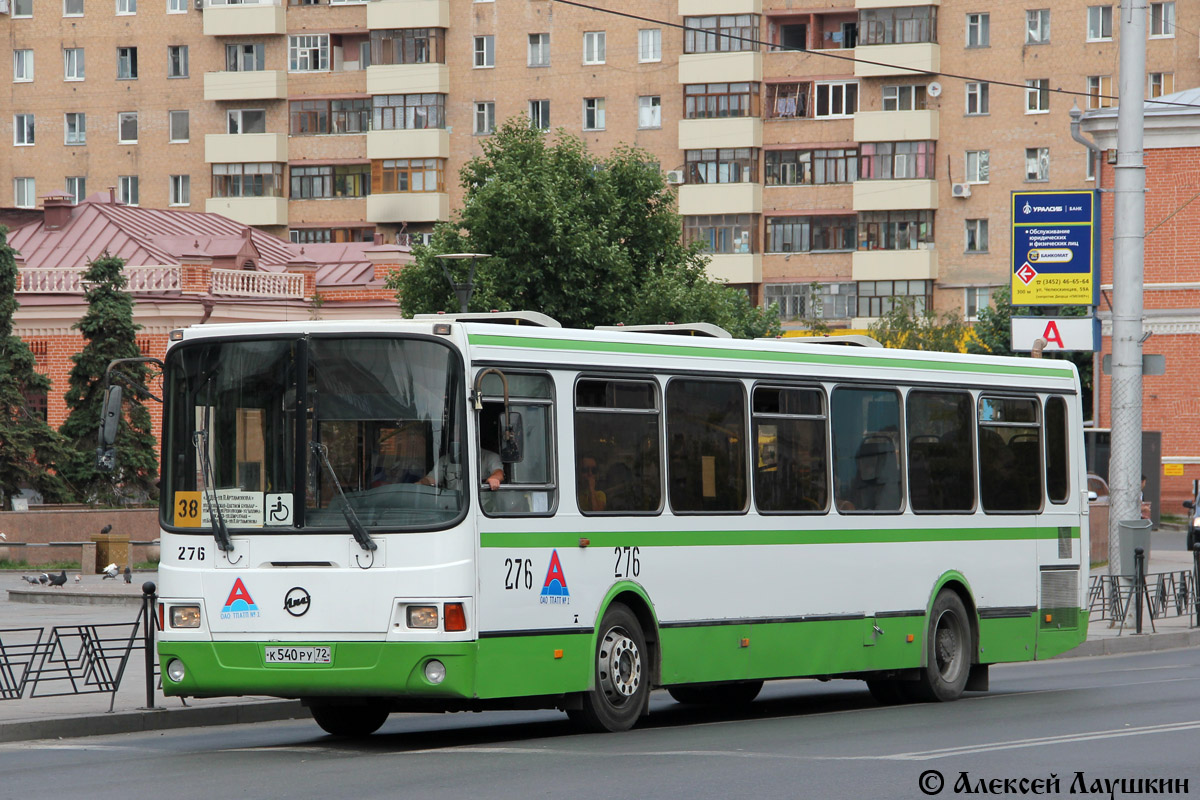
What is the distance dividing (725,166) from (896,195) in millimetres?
6813

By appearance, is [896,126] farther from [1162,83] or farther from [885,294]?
[1162,83]

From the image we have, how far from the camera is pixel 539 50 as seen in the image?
77438 millimetres

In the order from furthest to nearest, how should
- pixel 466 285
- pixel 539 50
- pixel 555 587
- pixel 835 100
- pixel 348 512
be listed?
pixel 539 50 < pixel 835 100 < pixel 466 285 < pixel 555 587 < pixel 348 512

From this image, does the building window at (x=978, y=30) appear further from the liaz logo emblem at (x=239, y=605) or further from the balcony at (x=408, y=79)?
the liaz logo emblem at (x=239, y=605)

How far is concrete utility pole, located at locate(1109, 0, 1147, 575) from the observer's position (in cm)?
2316

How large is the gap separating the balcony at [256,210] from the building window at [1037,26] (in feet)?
101

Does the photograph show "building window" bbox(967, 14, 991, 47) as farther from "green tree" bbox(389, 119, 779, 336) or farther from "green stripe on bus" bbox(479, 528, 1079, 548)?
"green stripe on bus" bbox(479, 528, 1079, 548)

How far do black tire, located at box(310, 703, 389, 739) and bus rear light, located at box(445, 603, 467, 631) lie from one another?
6.22 ft

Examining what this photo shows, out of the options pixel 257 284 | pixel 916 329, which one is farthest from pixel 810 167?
pixel 257 284

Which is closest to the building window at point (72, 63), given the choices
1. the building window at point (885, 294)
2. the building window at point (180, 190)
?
the building window at point (180, 190)

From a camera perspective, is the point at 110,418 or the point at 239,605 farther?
the point at 239,605

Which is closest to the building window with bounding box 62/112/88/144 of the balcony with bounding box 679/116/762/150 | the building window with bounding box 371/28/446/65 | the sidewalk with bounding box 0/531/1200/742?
the building window with bounding box 371/28/446/65

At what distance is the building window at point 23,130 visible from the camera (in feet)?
270

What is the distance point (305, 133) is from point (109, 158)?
889cm
